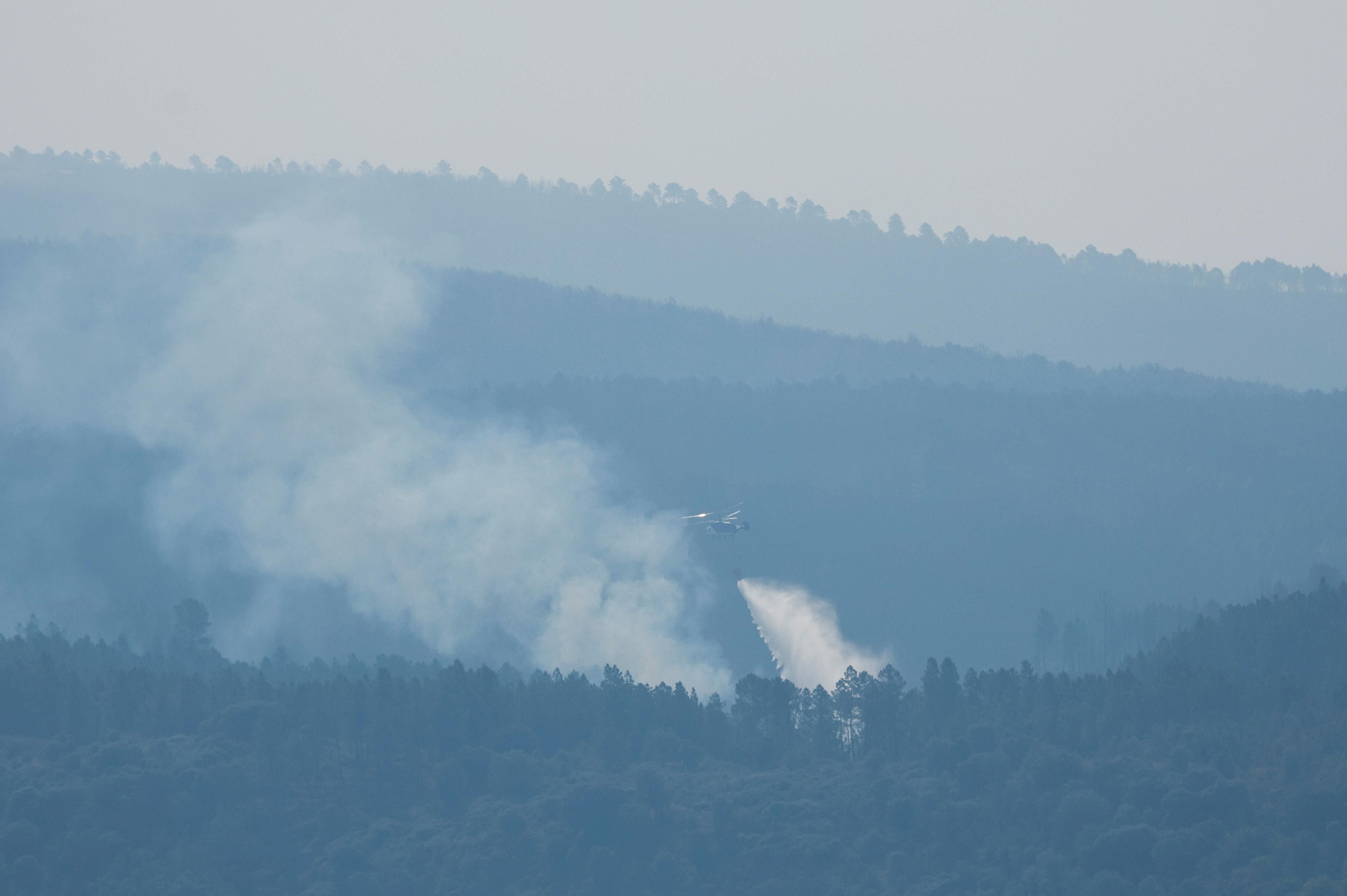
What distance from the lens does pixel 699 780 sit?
12900cm

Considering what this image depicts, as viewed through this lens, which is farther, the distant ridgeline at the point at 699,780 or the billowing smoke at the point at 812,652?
the billowing smoke at the point at 812,652

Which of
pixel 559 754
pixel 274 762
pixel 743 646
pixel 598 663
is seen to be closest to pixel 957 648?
pixel 743 646

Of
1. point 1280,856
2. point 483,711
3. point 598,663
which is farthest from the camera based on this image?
point 598,663

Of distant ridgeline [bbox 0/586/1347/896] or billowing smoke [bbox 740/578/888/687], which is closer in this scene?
distant ridgeline [bbox 0/586/1347/896]

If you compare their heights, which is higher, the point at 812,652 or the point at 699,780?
the point at 812,652

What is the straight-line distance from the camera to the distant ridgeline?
116m

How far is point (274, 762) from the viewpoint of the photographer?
130500 mm

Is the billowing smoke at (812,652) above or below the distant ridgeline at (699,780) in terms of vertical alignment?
above

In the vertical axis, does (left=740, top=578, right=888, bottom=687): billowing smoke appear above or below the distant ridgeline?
above

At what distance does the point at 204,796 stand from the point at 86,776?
782cm

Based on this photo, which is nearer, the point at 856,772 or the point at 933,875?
the point at 933,875

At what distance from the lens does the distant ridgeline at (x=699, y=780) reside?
116 m

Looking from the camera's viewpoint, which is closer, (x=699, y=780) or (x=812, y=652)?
(x=699, y=780)

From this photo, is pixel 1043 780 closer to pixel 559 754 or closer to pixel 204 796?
pixel 559 754
